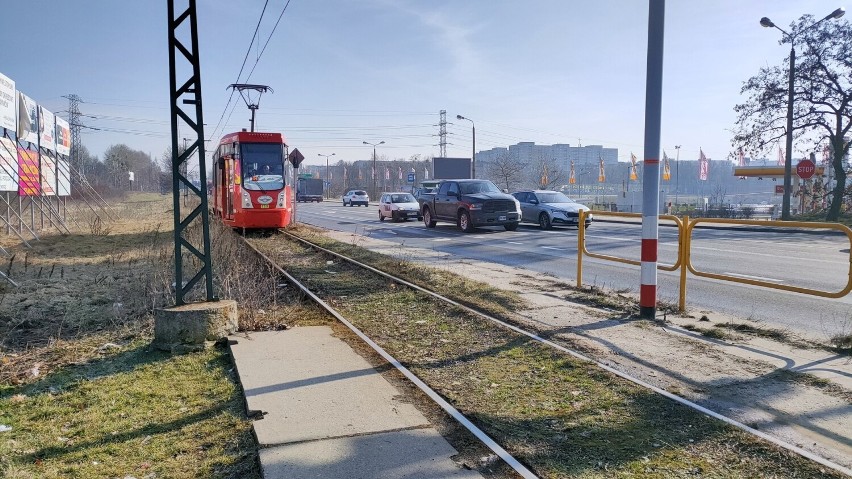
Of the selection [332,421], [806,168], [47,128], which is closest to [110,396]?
[332,421]

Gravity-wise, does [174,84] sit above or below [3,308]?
above

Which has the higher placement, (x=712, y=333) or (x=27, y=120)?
(x=27, y=120)

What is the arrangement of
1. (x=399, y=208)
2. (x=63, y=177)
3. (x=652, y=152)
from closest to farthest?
1. (x=652, y=152)
2. (x=63, y=177)
3. (x=399, y=208)

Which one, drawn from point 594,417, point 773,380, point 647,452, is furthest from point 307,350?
point 773,380

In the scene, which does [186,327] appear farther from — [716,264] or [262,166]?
[262,166]

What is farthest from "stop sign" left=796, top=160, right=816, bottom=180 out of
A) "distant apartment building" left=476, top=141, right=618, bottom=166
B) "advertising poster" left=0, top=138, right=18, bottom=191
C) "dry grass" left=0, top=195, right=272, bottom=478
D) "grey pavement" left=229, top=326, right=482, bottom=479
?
"distant apartment building" left=476, top=141, right=618, bottom=166

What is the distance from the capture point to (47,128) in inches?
934

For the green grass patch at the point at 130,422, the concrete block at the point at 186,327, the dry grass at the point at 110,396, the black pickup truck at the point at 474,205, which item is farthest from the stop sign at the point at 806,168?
the green grass patch at the point at 130,422

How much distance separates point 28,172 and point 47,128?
2458 mm

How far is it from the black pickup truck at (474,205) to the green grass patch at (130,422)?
17.3 metres

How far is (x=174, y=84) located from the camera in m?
6.60

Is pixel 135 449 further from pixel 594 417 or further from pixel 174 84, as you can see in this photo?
pixel 174 84

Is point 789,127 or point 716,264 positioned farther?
point 789,127

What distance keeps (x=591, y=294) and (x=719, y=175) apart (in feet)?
397
